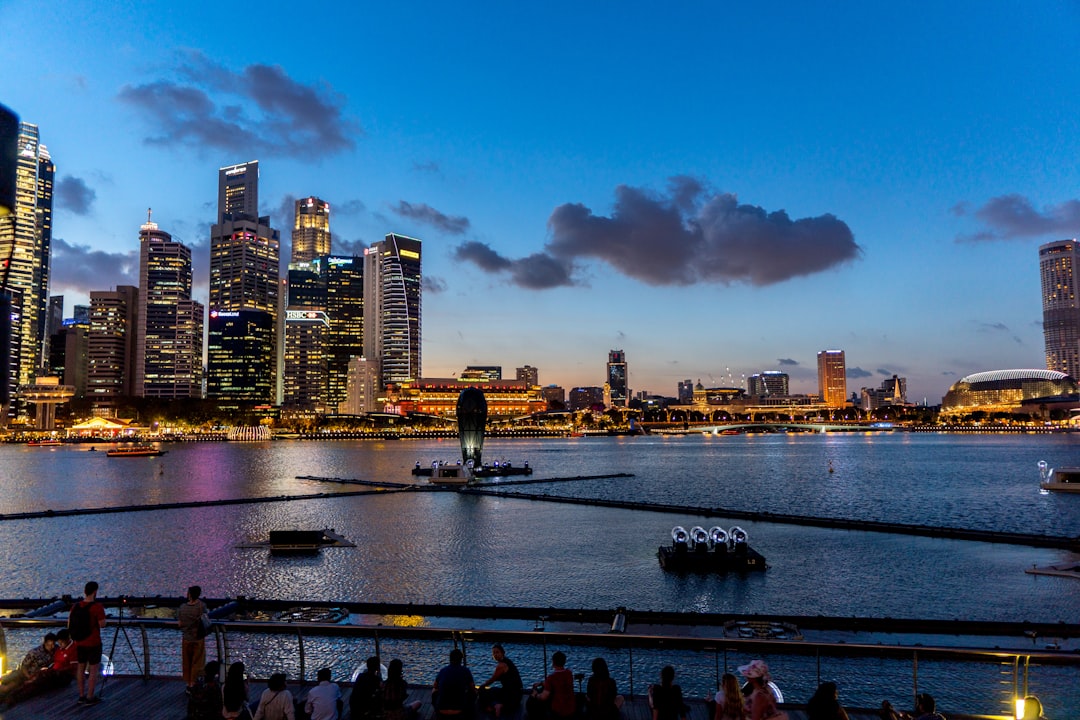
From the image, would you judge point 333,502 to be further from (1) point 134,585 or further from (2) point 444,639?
(2) point 444,639

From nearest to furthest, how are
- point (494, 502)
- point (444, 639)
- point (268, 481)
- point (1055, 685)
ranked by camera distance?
point (1055, 685) < point (444, 639) < point (494, 502) < point (268, 481)

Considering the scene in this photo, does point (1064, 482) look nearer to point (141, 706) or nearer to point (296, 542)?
point (296, 542)

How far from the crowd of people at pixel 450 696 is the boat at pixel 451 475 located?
199ft

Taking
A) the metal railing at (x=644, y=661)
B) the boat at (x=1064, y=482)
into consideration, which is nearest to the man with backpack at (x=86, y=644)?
the metal railing at (x=644, y=661)

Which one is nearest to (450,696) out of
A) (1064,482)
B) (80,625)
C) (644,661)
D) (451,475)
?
(80,625)

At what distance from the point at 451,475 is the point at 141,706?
207 ft

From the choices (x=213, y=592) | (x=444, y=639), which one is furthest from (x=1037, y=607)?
(x=213, y=592)

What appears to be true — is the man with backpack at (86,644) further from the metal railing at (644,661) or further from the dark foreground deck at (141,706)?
the metal railing at (644,661)

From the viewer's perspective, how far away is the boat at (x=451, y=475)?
7238cm

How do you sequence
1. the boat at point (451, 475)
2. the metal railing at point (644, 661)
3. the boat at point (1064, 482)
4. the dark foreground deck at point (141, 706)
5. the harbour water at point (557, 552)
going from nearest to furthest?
1. the dark foreground deck at point (141, 706)
2. the metal railing at point (644, 661)
3. the harbour water at point (557, 552)
4. the boat at point (1064, 482)
5. the boat at point (451, 475)

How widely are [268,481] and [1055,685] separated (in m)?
79.4

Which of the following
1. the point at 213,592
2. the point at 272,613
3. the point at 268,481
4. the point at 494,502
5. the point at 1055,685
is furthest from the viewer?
the point at 268,481

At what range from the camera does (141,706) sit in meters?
11.3

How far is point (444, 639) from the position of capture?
1966 cm
